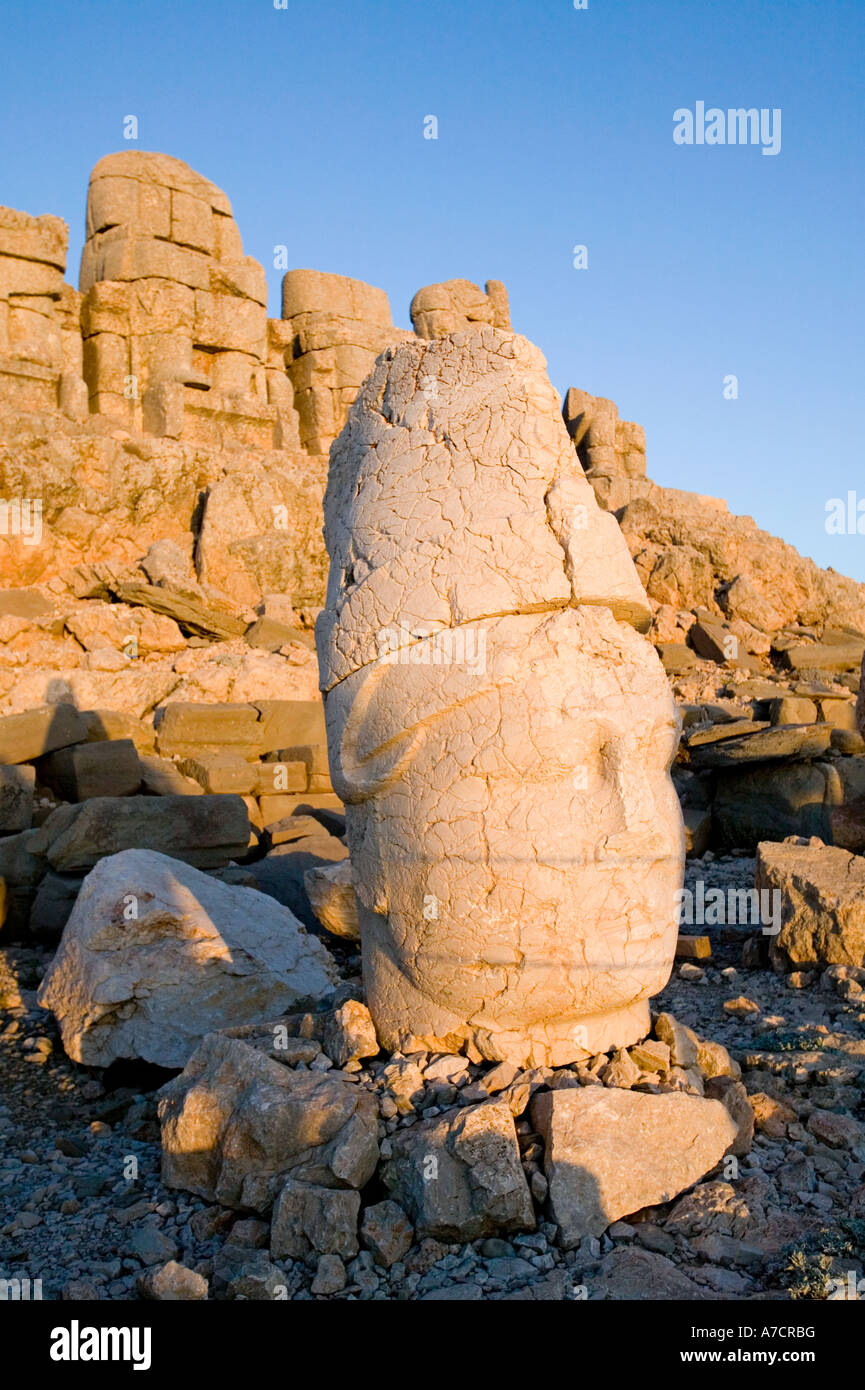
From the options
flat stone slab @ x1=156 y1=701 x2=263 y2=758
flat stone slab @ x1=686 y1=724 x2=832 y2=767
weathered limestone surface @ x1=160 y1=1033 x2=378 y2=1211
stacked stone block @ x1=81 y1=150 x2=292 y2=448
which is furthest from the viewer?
stacked stone block @ x1=81 y1=150 x2=292 y2=448

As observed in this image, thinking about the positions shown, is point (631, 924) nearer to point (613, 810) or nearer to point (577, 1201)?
point (613, 810)

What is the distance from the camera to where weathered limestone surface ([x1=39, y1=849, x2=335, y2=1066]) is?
15.1 ft

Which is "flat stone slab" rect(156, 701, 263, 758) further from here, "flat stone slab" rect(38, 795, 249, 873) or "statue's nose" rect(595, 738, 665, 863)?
"statue's nose" rect(595, 738, 665, 863)

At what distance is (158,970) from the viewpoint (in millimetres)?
Result: 4688

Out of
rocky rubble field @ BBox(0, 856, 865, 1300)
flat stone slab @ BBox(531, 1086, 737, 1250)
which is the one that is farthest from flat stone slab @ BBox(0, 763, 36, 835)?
flat stone slab @ BBox(531, 1086, 737, 1250)

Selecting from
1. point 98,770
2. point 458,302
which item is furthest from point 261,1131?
point 458,302

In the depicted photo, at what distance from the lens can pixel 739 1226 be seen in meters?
2.71

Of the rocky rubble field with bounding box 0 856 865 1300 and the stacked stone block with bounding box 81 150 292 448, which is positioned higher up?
the stacked stone block with bounding box 81 150 292 448

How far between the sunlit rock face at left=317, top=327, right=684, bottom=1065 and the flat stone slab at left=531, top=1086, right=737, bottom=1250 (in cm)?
32

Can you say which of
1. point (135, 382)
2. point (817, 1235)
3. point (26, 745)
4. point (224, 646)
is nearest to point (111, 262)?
point (135, 382)

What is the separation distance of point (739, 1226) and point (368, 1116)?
42.2 inches

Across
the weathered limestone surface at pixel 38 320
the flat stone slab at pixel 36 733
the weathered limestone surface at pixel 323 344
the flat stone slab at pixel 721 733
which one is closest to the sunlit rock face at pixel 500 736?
the flat stone slab at pixel 36 733

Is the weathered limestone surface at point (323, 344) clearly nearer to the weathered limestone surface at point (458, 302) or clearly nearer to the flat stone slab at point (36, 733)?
the weathered limestone surface at point (458, 302)

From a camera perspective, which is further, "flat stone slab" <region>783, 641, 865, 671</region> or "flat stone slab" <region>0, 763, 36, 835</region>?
"flat stone slab" <region>783, 641, 865, 671</region>
